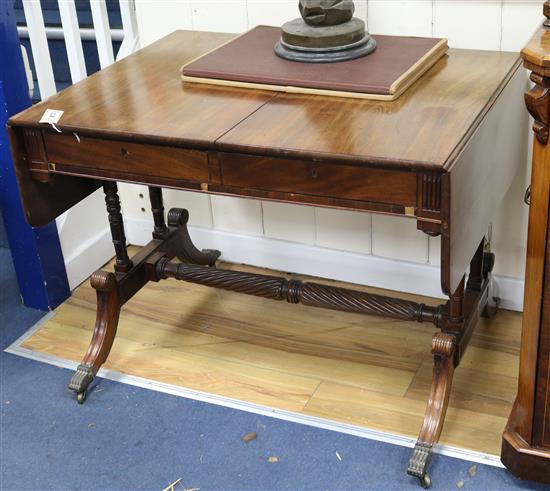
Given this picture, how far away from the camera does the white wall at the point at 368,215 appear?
2.24m

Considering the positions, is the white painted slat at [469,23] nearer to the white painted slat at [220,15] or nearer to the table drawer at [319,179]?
the white painted slat at [220,15]

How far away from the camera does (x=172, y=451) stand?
82.4 inches

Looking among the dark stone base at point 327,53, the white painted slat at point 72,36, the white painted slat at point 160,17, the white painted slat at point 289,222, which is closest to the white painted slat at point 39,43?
the white painted slat at point 72,36

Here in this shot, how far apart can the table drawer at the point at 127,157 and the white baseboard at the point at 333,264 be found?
91cm

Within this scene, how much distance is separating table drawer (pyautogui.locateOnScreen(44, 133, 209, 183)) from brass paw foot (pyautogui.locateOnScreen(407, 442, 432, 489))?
0.77 metres

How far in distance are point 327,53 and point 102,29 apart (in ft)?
3.22

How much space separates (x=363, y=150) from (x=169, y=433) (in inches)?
35.5

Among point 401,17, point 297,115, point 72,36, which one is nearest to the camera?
point 297,115

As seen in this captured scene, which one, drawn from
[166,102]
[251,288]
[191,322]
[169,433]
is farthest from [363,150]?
[191,322]

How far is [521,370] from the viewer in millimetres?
1872

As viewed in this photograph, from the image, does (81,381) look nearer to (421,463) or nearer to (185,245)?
(185,245)

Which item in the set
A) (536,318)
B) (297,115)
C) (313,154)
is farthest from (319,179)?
(536,318)

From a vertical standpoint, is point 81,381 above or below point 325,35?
below

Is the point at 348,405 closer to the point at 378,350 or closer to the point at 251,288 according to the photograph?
the point at 378,350
